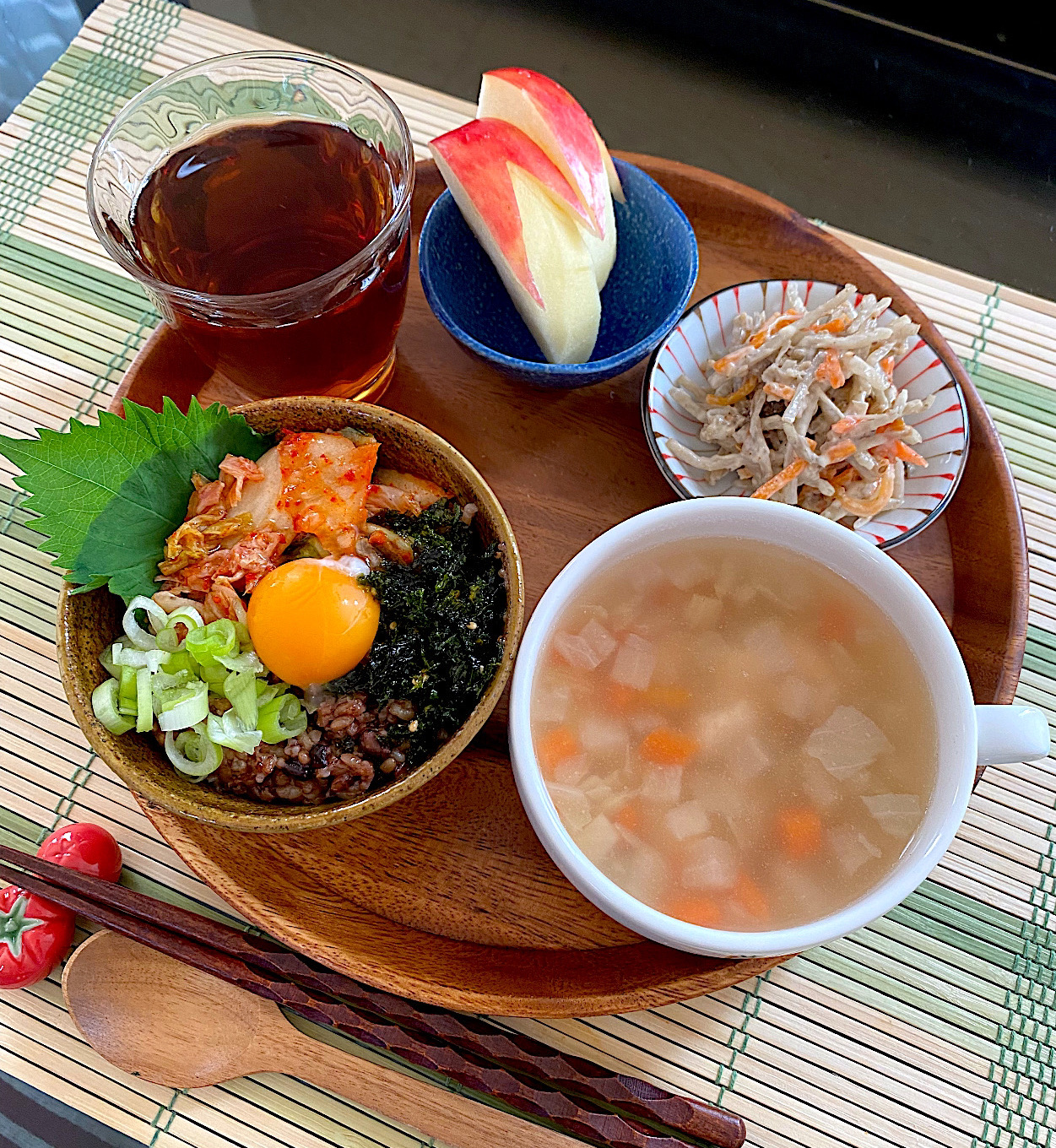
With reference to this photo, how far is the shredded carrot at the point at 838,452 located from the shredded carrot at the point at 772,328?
213 mm

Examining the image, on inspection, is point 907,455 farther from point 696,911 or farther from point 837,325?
point 696,911

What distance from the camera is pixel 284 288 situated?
1.54 metres

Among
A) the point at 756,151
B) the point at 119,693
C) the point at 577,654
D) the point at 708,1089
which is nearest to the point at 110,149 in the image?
the point at 119,693

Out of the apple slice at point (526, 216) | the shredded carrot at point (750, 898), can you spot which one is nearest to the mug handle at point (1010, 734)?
the shredded carrot at point (750, 898)

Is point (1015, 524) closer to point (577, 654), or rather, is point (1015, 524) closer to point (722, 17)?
point (577, 654)

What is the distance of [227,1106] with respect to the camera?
1419mm

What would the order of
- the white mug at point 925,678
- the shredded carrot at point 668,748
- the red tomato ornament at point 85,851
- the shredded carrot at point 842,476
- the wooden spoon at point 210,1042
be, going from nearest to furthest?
the white mug at point 925,678 < the shredded carrot at point 668,748 < the wooden spoon at point 210,1042 < the red tomato ornament at point 85,851 < the shredded carrot at point 842,476

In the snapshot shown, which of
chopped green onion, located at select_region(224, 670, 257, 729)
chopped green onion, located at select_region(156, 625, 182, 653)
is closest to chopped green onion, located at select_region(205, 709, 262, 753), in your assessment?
chopped green onion, located at select_region(224, 670, 257, 729)

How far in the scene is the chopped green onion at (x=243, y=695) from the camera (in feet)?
4.23

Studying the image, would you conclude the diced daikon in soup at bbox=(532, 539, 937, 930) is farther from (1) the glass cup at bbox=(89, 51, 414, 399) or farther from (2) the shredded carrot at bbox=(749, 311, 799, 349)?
(1) the glass cup at bbox=(89, 51, 414, 399)

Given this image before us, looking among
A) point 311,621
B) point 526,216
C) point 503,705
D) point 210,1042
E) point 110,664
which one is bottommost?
point 210,1042

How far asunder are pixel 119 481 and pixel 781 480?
39.9 inches

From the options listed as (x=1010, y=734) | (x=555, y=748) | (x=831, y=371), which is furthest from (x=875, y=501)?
(x=555, y=748)

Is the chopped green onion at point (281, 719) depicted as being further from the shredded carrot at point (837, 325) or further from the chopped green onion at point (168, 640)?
the shredded carrot at point (837, 325)
